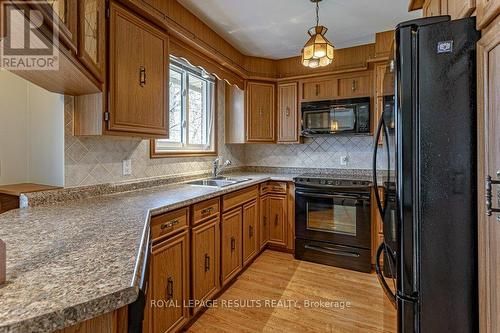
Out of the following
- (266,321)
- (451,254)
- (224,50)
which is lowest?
(266,321)

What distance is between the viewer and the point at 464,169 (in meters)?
1.04

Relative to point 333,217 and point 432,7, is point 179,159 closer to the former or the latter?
point 333,217

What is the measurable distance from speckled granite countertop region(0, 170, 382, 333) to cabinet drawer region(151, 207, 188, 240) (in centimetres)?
7

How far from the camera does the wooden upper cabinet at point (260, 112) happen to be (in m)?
3.47

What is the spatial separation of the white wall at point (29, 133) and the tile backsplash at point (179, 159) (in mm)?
Result: 71

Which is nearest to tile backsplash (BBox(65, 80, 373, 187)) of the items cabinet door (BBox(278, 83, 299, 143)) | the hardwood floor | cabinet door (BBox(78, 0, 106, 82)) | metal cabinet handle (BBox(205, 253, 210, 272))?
cabinet door (BBox(278, 83, 299, 143))

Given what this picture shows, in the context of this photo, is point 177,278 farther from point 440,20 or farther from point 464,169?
point 440,20

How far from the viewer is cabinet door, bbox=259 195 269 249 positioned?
10.3 feet

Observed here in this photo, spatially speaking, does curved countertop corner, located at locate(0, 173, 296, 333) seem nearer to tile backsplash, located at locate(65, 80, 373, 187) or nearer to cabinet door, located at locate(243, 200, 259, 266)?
tile backsplash, located at locate(65, 80, 373, 187)

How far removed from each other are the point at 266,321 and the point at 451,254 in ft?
4.53

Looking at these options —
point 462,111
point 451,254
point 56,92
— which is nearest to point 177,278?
point 56,92

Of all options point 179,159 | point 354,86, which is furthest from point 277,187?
point 354,86

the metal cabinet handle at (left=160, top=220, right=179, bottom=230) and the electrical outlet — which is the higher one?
the electrical outlet

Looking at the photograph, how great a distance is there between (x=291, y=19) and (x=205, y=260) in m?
2.35
